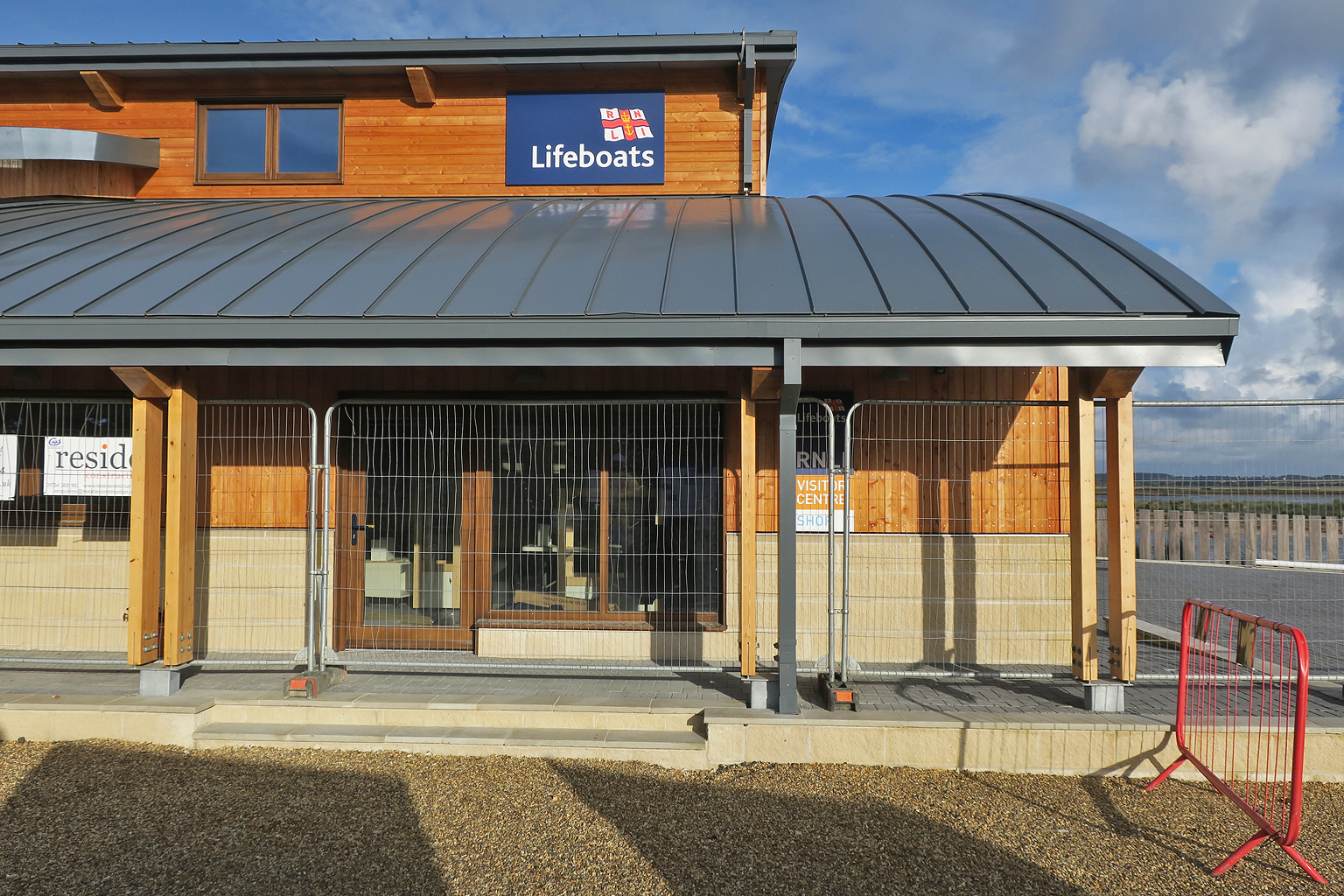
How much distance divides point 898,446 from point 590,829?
4447mm

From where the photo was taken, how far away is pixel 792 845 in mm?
4293

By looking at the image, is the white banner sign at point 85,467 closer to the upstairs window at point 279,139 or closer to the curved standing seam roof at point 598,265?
the curved standing seam roof at point 598,265

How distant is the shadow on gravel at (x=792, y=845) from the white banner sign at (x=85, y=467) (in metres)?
5.02

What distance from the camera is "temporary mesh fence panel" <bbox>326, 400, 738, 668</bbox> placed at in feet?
23.4

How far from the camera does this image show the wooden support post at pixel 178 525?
582 cm

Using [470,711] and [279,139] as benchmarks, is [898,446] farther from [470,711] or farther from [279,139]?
[279,139]

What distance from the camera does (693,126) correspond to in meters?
9.09

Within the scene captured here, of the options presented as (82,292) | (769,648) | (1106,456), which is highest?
(82,292)

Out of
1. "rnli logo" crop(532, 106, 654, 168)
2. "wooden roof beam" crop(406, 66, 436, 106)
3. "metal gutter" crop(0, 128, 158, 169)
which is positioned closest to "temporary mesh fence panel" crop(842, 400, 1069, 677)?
"rnli logo" crop(532, 106, 654, 168)

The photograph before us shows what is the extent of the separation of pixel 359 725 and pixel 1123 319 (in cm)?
629

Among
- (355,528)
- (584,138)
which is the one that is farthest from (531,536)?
(584,138)

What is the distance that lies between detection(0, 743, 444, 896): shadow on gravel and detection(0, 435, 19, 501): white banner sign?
8.50ft

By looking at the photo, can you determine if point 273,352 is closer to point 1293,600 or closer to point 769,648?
point 769,648

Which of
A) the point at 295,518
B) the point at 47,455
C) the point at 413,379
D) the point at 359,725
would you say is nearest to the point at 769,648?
the point at 359,725
